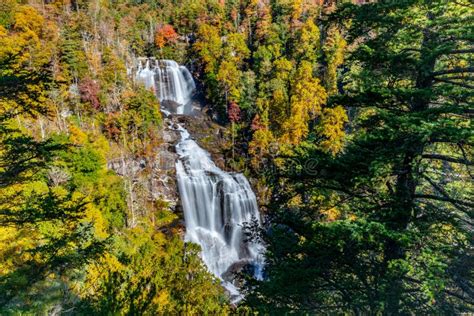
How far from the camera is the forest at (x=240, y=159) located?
15.1 ft

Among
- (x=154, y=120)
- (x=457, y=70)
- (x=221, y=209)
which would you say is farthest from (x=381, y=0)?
(x=154, y=120)

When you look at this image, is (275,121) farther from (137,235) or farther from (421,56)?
(421,56)

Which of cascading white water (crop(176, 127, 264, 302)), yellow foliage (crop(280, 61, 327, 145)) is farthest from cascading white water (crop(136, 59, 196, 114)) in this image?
yellow foliage (crop(280, 61, 327, 145))

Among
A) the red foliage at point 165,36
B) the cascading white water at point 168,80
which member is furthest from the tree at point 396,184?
the red foliage at point 165,36

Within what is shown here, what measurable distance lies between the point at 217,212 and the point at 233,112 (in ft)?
43.2

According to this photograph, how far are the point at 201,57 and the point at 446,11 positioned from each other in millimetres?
40016

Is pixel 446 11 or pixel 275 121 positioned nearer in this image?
pixel 446 11

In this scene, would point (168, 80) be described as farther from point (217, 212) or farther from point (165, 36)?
point (217, 212)

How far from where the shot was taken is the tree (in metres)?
4.24

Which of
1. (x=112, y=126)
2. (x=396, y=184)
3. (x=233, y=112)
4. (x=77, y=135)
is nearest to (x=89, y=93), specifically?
(x=112, y=126)

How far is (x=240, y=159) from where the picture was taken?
31172 mm

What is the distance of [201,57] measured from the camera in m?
41.7

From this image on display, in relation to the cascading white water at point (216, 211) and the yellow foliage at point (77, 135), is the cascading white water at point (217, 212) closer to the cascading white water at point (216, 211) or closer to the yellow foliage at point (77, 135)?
the cascading white water at point (216, 211)

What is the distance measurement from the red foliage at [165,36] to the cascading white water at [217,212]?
79.8 ft
